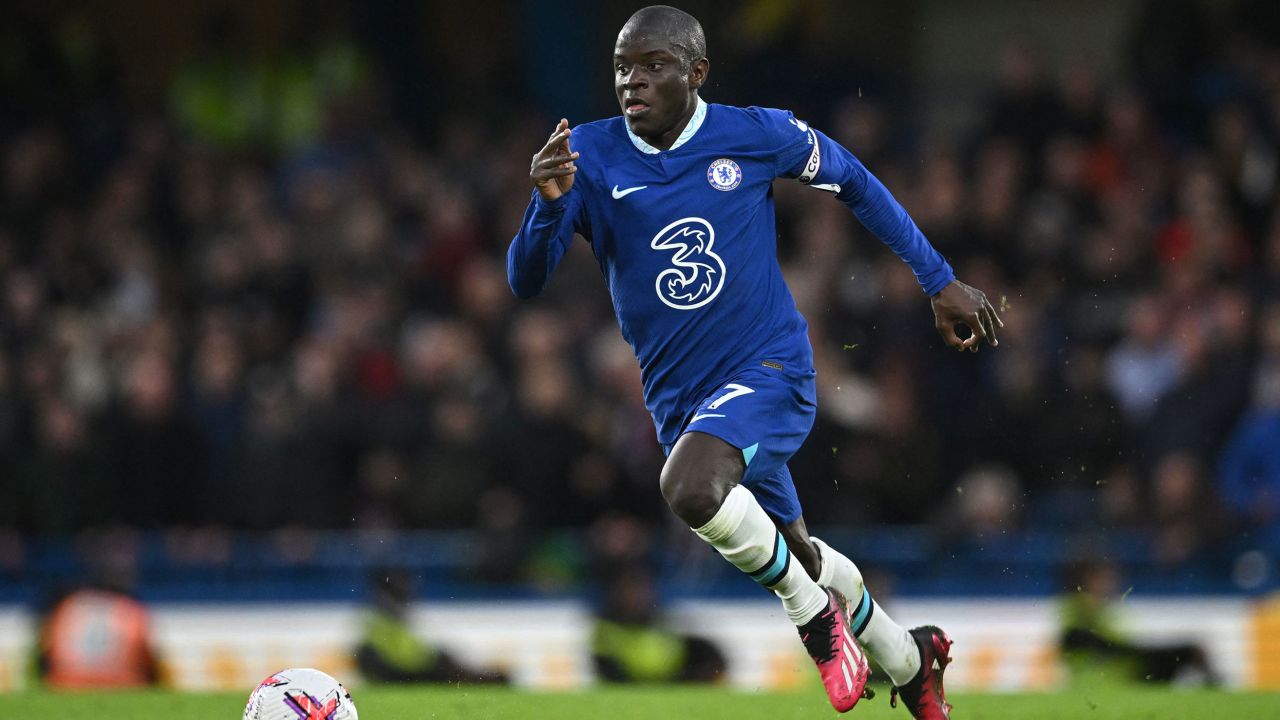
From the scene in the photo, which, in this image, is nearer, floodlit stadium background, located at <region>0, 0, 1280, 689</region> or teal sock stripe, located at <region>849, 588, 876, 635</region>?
teal sock stripe, located at <region>849, 588, 876, 635</region>

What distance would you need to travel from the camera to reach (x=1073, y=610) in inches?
389

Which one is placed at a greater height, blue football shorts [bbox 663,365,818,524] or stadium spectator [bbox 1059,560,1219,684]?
blue football shorts [bbox 663,365,818,524]

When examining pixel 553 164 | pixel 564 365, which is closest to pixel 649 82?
pixel 553 164

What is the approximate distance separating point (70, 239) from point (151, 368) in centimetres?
216

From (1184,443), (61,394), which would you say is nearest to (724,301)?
(1184,443)

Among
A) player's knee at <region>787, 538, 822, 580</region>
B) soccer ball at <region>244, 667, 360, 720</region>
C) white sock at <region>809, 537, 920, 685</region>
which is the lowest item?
soccer ball at <region>244, 667, 360, 720</region>

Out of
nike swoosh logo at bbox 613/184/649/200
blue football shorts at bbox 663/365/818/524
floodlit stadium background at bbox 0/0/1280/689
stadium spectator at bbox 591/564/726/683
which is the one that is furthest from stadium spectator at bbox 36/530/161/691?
nike swoosh logo at bbox 613/184/649/200

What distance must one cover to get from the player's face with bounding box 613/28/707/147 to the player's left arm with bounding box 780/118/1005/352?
474 millimetres

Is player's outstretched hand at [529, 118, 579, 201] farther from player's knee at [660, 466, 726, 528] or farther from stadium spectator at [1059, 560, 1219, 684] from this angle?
stadium spectator at [1059, 560, 1219, 684]

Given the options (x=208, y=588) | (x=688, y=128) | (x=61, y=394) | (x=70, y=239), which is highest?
(x=688, y=128)

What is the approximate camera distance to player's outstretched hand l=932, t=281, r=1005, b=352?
6.13m

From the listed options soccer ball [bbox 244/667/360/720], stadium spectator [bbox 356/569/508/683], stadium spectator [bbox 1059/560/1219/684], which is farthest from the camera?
stadium spectator [bbox 356/569/508/683]

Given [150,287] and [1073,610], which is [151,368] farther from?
[1073,610]

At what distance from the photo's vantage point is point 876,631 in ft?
20.0
